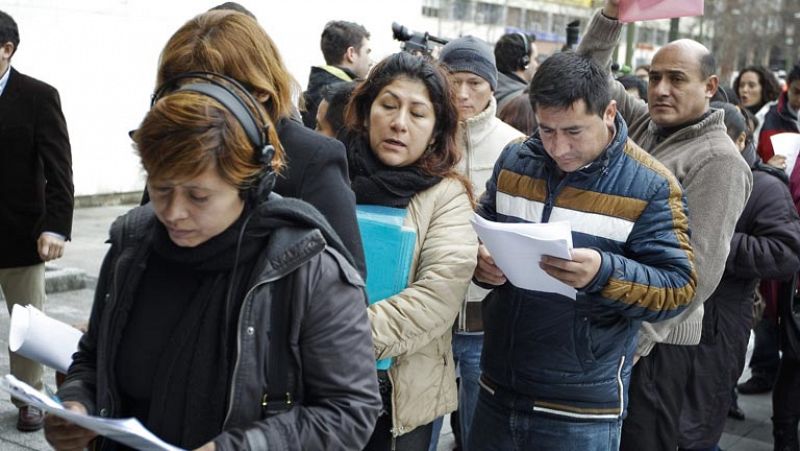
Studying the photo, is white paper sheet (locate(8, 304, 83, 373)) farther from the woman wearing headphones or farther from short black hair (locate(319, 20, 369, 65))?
short black hair (locate(319, 20, 369, 65))

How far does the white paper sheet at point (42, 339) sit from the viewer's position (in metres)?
2.50

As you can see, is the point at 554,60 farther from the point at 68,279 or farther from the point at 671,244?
the point at 68,279

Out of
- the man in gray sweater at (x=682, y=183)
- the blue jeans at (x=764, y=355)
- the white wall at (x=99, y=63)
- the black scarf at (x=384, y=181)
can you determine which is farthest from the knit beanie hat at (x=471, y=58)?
the white wall at (x=99, y=63)

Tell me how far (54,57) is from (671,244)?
1039 cm

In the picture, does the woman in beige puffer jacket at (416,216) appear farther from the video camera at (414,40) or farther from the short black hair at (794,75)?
the short black hair at (794,75)

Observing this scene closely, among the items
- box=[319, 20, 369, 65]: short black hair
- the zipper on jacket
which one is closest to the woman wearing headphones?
the zipper on jacket

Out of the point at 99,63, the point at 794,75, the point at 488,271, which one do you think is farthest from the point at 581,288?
the point at 99,63

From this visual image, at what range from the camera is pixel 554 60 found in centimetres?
313

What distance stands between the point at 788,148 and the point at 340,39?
9.87ft

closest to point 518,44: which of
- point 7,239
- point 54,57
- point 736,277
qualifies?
point 736,277

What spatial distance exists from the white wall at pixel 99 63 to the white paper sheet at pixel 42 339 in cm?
940

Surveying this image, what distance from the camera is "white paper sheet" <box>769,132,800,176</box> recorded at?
6.28 metres

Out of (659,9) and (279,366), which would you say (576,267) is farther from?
(659,9)

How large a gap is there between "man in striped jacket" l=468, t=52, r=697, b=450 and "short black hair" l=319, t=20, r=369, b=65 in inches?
149
